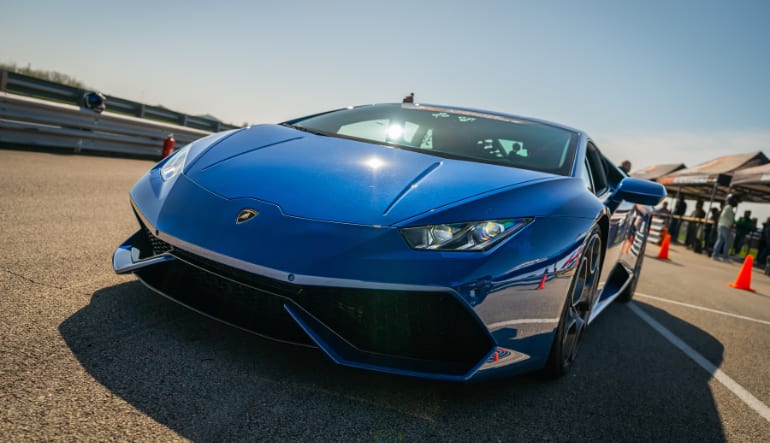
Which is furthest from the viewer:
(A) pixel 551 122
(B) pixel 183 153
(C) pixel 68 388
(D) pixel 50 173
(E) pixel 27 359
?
(D) pixel 50 173

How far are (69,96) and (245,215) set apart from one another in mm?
13811

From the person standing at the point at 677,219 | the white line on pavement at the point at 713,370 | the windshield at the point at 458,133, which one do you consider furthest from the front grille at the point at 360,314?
the person standing at the point at 677,219

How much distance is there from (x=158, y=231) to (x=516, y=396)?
1563 millimetres

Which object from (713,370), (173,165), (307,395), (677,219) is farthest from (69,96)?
(677,219)

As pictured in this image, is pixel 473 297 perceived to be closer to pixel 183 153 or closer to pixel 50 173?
pixel 183 153

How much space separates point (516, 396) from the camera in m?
2.35

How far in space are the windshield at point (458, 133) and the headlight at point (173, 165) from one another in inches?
A: 29.4

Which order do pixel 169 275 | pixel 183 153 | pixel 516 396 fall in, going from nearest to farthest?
1. pixel 169 275
2. pixel 516 396
3. pixel 183 153

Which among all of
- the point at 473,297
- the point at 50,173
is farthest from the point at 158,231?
the point at 50,173

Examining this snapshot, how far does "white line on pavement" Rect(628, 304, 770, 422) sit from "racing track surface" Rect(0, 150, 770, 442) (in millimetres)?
31

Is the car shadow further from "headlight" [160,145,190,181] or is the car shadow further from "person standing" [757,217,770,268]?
"person standing" [757,217,770,268]

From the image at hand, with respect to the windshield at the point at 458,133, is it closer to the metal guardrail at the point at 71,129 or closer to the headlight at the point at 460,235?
the headlight at the point at 460,235

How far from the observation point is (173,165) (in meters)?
2.65

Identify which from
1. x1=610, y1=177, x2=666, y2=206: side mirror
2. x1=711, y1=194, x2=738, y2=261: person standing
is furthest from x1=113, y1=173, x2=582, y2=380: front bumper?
x1=711, y1=194, x2=738, y2=261: person standing
